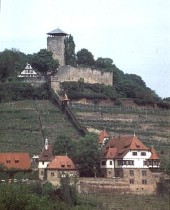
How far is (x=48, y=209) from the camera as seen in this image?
A: 51094 mm

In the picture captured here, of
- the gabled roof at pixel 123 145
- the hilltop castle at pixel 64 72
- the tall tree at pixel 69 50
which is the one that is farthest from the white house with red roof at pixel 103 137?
the tall tree at pixel 69 50

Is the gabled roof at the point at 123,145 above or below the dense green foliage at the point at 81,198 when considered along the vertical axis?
above

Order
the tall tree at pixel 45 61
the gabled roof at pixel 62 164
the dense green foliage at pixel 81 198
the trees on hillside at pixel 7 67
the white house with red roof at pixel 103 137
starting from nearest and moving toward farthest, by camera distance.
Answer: the dense green foliage at pixel 81 198, the gabled roof at pixel 62 164, the white house with red roof at pixel 103 137, the tall tree at pixel 45 61, the trees on hillside at pixel 7 67

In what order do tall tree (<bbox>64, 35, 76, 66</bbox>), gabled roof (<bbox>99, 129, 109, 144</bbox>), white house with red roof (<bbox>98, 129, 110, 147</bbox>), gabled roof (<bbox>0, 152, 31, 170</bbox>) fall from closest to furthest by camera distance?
1. gabled roof (<bbox>0, 152, 31, 170</bbox>)
2. white house with red roof (<bbox>98, 129, 110, 147</bbox>)
3. gabled roof (<bbox>99, 129, 109, 144</bbox>)
4. tall tree (<bbox>64, 35, 76, 66</bbox>)

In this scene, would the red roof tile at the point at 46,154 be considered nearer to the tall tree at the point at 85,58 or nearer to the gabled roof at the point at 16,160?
the gabled roof at the point at 16,160

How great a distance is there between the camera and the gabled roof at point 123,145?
69.8m

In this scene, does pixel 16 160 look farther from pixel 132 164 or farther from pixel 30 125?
pixel 30 125

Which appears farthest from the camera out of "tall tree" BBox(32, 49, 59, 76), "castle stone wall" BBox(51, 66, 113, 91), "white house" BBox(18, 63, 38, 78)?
"white house" BBox(18, 63, 38, 78)

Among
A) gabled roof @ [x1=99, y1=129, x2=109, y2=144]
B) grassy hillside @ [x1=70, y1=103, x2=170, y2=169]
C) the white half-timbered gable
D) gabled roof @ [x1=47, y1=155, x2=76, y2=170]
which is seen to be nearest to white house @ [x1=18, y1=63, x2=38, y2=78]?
grassy hillside @ [x1=70, y1=103, x2=170, y2=169]

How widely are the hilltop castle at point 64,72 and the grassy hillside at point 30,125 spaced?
5761mm

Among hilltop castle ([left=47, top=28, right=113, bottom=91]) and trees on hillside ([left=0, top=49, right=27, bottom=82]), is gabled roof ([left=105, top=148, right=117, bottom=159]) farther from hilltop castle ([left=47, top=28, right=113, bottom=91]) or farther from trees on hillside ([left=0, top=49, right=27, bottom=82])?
trees on hillside ([left=0, top=49, right=27, bottom=82])

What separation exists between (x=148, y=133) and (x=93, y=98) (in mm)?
11000

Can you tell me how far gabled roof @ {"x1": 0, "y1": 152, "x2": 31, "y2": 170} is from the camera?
69375 millimetres

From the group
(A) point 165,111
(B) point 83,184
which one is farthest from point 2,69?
(B) point 83,184
